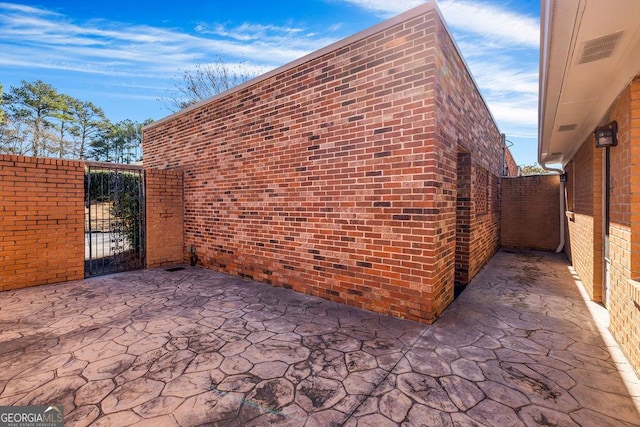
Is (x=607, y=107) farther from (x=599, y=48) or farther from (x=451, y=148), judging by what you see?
(x=451, y=148)

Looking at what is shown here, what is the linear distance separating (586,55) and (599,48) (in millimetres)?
135

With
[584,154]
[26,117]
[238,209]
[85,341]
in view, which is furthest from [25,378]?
[26,117]

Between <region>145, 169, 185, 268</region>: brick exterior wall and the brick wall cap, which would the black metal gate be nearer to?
<region>145, 169, 185, 268</region>: brick exterior wall

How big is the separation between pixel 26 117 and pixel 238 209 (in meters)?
30.2

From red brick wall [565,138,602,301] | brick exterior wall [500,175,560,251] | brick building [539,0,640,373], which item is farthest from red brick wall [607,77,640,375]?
brick exterior wall [500,175,560,251]

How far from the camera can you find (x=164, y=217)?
20.5 feet

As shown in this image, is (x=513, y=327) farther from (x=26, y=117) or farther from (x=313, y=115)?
(x=26, y=117)

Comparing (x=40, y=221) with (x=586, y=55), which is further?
(x=40, y=221)

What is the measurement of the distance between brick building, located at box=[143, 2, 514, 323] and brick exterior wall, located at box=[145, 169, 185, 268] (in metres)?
1.51

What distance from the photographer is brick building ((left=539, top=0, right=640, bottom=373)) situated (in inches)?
80.4

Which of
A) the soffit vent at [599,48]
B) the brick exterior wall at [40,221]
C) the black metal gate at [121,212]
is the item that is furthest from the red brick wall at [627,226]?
the brick exterior wall at [40,221]

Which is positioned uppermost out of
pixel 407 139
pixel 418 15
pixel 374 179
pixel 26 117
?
pixel 26 117

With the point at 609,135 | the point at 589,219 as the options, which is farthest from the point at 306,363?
the point at 589,219

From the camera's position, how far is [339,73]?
144 inches
